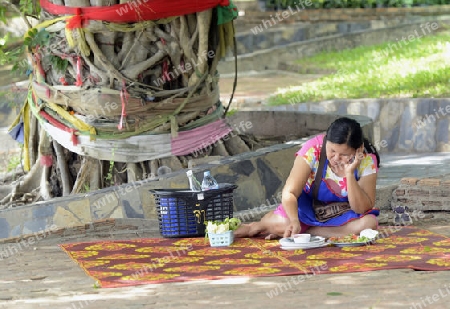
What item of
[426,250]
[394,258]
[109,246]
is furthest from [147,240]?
[426,250]

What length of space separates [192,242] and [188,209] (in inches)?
10.3

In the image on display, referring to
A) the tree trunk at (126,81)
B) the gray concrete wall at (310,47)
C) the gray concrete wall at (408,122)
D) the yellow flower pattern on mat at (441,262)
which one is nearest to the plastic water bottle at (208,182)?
the tree trunk at (126,81)

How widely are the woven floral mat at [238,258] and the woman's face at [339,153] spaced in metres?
0.59

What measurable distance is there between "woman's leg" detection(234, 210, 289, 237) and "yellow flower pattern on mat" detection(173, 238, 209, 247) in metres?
0.24

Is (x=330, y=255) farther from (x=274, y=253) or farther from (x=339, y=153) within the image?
(x=339, y=153)

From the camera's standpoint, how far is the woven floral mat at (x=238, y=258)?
220 inches

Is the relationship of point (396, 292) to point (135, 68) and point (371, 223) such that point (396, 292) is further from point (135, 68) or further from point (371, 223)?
point (135, 68)

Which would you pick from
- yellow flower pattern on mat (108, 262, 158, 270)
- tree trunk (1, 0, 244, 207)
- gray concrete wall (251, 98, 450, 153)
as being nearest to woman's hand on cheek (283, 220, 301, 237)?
yellow flower pattern on mat (108, 262, 158, 270)

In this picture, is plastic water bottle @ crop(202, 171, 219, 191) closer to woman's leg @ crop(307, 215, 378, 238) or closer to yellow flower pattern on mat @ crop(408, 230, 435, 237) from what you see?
woman's leg @ crop(307, 215, 378, 238)

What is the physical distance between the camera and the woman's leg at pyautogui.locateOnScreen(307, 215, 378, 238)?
6500mm

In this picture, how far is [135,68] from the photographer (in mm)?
7953

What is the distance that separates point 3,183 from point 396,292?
17.4 ft

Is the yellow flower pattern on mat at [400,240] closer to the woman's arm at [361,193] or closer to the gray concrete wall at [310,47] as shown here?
the woman's arm at [361,193]

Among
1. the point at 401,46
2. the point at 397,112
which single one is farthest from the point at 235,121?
the point at 401,46
